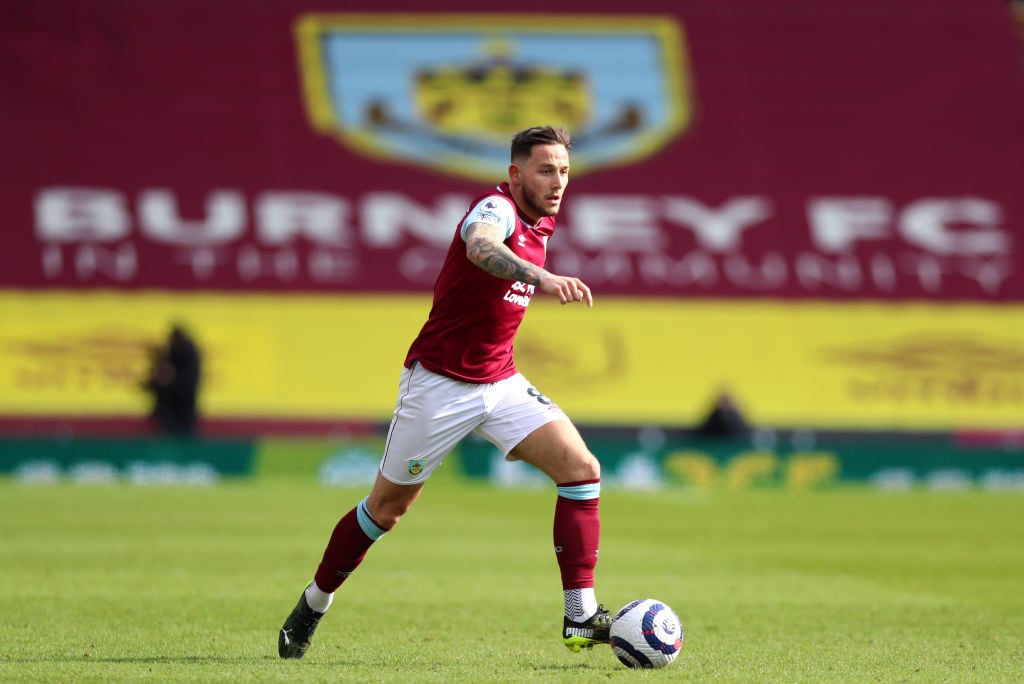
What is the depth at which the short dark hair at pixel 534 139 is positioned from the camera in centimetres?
688

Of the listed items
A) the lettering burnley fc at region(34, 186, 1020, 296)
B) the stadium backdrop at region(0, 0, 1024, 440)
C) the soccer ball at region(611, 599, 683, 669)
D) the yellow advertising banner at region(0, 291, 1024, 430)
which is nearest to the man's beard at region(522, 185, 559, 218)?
the soccer ball at region(611, 599, 683, 669)

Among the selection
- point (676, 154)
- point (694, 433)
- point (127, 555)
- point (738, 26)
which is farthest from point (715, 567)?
point (738, 26)

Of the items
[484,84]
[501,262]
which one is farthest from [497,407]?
[484,84]

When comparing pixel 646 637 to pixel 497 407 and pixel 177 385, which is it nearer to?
pixel 497 407

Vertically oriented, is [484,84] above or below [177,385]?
above

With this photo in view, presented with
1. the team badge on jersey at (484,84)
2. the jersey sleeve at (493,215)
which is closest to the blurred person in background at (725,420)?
the team badge on jersey at (484,84)

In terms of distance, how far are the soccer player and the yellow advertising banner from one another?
19.6m

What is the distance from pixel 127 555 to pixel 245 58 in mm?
21045

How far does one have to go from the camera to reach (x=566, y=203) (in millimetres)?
30312

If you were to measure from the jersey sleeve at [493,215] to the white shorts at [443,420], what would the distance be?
723 mm

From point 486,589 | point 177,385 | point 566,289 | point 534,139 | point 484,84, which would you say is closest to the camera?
point 566,289

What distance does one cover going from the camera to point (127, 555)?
11898 mm

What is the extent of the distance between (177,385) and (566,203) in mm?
9758

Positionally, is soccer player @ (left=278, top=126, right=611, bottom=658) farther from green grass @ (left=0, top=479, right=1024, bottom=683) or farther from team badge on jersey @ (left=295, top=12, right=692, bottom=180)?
team badge on jersey @ (left=295, top=12, right=692, bottom=180)
